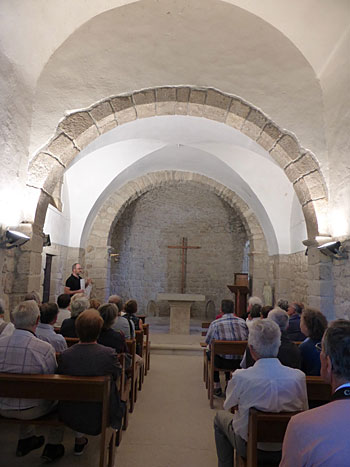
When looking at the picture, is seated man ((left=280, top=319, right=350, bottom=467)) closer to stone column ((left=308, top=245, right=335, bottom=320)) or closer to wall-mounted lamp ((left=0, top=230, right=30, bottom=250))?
stone column ((left=308, top=245, right=335, bottom=320))

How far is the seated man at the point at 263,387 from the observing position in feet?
6.55

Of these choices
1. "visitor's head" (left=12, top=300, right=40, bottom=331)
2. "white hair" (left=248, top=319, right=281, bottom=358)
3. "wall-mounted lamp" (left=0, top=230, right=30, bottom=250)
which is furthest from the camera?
"wall-mounted lamp" (left=0, top=230, right=30, bottom=250)

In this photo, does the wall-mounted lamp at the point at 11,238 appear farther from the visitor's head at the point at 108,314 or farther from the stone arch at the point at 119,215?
the stone arch at the point at 119,215

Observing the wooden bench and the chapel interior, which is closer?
the wooden bench

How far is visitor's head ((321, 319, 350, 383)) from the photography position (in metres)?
1.36

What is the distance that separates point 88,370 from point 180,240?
10481mm

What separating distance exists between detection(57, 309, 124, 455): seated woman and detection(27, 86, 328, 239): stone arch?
116 inches

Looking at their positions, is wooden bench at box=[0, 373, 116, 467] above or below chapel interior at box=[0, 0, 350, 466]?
below

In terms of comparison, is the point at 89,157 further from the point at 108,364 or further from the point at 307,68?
the point at 108,364

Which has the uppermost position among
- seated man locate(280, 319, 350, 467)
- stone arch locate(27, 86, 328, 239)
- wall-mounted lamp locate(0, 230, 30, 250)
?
stone arch locate(27, 86, 328, 239)

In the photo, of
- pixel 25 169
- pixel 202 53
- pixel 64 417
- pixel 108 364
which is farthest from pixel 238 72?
pixel 64 417

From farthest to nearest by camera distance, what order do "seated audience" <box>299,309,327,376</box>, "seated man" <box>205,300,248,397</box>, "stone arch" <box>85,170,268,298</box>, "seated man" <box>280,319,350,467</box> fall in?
"stone arch" <box>85,170,268,298</box>, "seated man" <box>205,300,248,397</box>, "seated audience" <box>299,309,327,376</box>, "seated man" <box>280,319,350,467</box>

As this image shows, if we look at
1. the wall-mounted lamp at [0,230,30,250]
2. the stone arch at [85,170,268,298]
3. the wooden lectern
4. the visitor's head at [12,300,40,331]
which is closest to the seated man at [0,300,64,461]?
the visitor's head at [12,300,40,331]

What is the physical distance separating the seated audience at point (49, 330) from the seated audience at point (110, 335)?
342 millimetres
